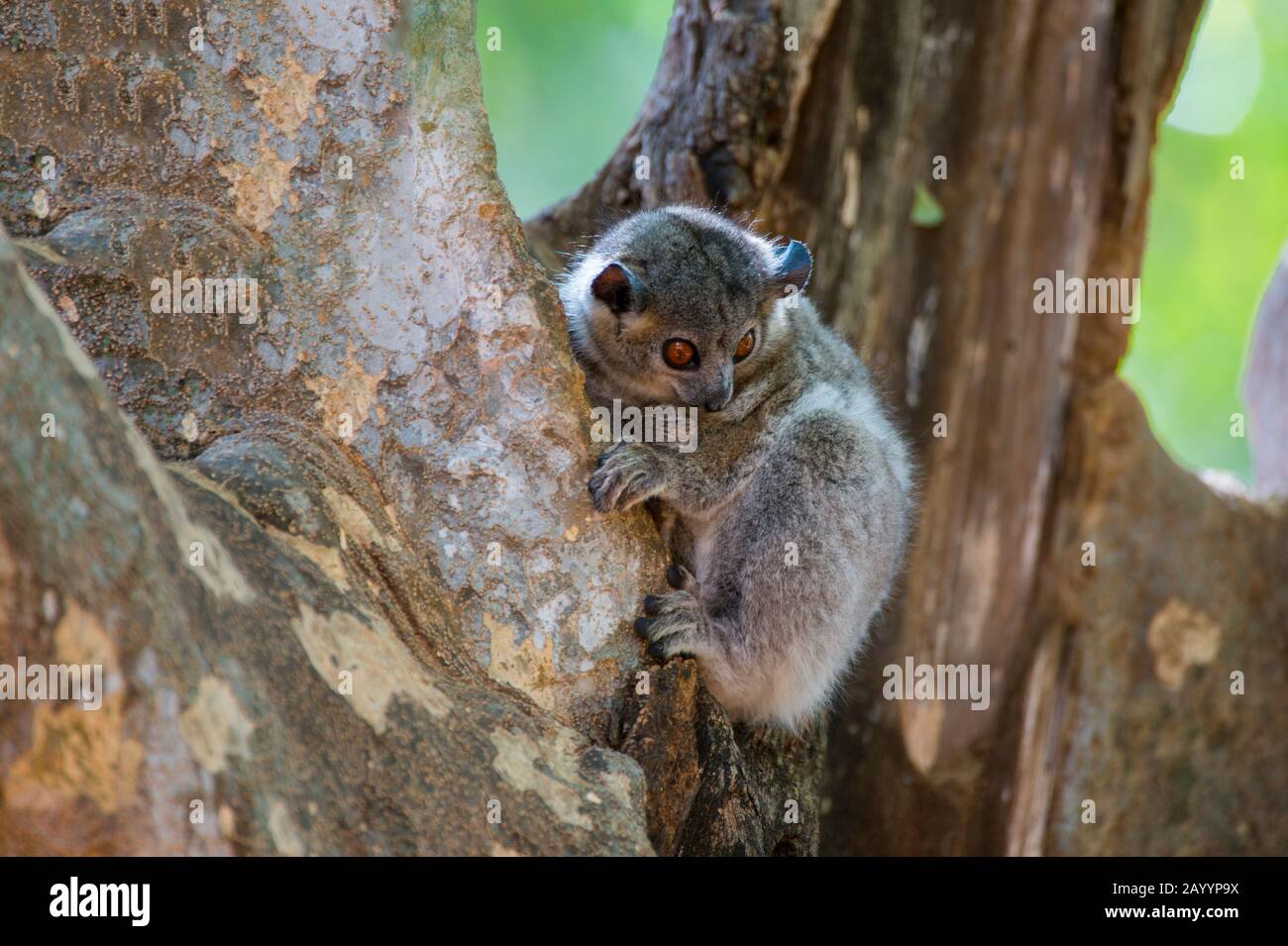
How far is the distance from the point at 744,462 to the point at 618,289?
0.85 m

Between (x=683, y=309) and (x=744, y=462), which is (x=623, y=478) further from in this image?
(x=683, y=309)

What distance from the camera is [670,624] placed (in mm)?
4211

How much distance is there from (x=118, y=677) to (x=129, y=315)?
160cm

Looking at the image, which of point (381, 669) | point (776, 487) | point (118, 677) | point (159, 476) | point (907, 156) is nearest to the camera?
point (118, 677)

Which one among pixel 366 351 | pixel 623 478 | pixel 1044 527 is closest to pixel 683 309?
pixel 623 478

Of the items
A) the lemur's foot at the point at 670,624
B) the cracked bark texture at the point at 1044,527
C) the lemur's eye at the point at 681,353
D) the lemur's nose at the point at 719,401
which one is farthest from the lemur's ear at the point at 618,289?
the cracked bark texture at the point at 1044,527

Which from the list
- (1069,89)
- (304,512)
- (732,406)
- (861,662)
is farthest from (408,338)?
(1069,89)

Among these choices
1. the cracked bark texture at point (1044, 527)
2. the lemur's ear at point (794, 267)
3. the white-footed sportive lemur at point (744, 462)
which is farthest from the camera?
the cracked bark texture at point (1044, 527)

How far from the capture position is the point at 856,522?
15.3 feet

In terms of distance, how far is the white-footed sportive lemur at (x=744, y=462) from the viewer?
4.50m

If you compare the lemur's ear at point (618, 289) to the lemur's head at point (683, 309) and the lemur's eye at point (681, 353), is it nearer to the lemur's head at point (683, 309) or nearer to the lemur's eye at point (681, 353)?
the lemur's head at point (683, 309)

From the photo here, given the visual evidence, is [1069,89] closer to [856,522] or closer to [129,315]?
[856,522]

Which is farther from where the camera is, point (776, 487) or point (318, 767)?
point (776, 487)

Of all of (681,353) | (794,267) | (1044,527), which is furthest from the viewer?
(1044,527)
